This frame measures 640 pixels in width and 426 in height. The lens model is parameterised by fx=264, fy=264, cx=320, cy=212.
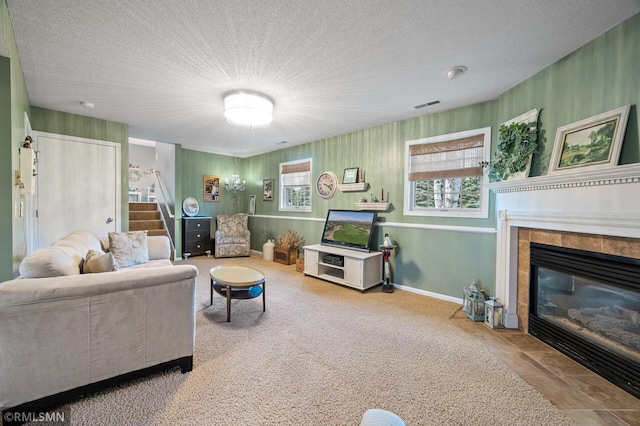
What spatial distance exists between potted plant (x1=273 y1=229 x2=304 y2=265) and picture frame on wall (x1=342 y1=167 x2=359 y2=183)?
173cm

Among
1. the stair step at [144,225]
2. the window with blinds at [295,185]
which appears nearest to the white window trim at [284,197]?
the window with blinds at [295,185]

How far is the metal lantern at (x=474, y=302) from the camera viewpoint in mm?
2939

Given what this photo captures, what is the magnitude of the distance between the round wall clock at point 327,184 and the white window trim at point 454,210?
4.62 ft

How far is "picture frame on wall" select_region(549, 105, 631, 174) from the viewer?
1861 millimetres

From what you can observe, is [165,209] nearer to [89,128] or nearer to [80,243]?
[89,128]

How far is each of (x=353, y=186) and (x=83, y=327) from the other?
3.75m

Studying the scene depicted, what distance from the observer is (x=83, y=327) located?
1578 mm

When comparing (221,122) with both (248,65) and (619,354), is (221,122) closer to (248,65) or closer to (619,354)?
(248,65)

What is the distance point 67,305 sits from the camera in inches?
60.6

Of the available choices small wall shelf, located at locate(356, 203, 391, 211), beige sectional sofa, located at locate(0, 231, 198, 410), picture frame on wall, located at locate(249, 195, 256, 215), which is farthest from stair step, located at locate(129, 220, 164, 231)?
small wall shelf, located at locate(356, 203, 391, 211)

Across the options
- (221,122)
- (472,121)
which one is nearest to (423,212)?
(472,121)

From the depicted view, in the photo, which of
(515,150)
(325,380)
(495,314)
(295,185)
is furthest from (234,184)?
(495,314)

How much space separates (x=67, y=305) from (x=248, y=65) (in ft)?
7.44

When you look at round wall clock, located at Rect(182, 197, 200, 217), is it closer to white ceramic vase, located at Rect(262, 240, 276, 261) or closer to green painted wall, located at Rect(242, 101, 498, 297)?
white ceramic vase, located at Rect(262, 240, 276, 261)
